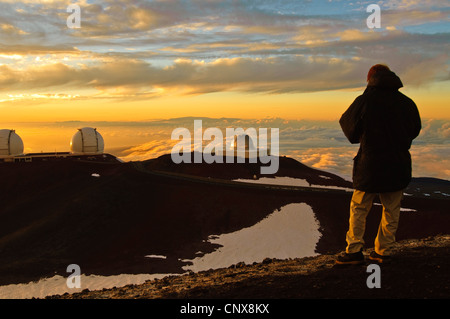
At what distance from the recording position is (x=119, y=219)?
1282 inches

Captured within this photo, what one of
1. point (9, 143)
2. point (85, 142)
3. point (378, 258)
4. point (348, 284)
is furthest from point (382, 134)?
point (9, 143)

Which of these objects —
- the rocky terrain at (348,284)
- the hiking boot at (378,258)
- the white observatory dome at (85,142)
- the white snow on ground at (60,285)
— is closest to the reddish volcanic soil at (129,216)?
the white snow on ground at (60,285)

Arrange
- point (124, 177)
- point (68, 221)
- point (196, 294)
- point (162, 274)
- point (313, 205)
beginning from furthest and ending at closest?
point (124, 177), point (313, 205), point (68, 221), point (162, 274), point (196, 294)

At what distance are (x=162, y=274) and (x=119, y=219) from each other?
9.88m

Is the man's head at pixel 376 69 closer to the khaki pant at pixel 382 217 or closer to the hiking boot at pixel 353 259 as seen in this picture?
the khaki pant at pixel 382 217

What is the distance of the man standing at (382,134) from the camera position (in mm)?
7051

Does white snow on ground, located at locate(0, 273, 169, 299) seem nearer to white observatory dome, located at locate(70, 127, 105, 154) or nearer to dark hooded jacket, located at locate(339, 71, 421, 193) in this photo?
dark hooded jacket, located at locate(339, 71, 421, 193)

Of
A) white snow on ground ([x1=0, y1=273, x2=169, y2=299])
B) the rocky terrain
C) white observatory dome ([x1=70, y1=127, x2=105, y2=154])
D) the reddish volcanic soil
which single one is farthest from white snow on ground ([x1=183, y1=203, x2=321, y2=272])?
white observatory dome ([x1=70, y1=127, x2=105, y2=154])

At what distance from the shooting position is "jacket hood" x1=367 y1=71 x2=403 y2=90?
7.05 metres

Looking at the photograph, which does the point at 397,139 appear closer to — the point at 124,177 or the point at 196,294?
the point at 196,294

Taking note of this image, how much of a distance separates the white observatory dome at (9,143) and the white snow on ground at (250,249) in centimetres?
3344

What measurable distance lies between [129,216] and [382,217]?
2813cm

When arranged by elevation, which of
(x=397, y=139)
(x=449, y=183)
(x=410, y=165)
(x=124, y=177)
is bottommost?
(x=449, y=183)
